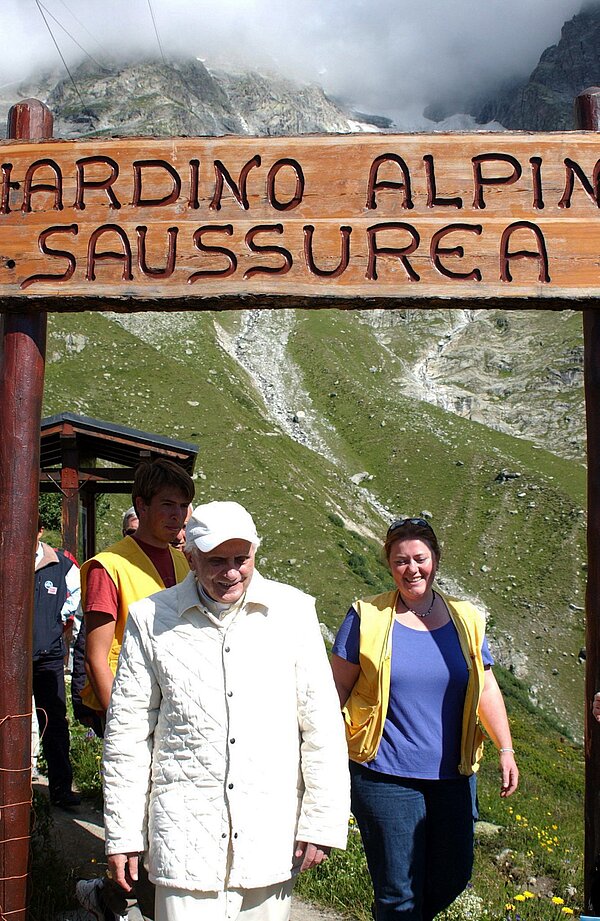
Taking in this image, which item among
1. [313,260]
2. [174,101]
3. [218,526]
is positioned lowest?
[218,526]

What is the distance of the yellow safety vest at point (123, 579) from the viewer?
387 centimetres

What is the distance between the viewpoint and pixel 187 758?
2.83m

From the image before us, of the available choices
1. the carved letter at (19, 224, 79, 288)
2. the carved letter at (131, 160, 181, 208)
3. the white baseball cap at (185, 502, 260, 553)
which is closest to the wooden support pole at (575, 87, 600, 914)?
the white baseball cap at (185, 502, 260, 553)

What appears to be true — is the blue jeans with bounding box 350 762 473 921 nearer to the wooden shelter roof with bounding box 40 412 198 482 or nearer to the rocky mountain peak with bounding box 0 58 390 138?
the wooden shelter roof with bounding box 40 412 198 482

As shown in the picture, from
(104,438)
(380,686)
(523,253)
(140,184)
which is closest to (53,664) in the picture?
(380,686)

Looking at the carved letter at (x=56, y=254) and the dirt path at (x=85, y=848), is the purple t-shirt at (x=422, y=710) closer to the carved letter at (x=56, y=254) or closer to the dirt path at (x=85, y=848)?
the dirt path at (x=85, y=848)

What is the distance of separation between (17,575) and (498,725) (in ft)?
7.49

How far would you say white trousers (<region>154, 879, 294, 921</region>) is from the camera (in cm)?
277

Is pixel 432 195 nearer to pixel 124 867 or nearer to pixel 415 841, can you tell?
pixel 415 841

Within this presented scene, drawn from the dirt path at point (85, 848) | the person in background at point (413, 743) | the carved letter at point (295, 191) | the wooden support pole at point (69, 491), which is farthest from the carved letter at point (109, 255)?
the wooden support pole at point (69, 491)

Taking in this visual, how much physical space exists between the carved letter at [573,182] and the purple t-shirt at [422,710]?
2.03 meters

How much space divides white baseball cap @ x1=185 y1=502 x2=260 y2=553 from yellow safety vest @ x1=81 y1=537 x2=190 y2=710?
97cm

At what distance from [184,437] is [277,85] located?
566 ft

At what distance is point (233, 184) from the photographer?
359 cm
